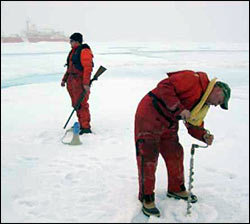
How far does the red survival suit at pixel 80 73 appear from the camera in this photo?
4.43m

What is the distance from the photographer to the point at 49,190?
2.90 m

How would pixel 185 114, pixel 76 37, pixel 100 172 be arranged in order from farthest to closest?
pixel 76 37
pixel 100 172
pixel 185 114

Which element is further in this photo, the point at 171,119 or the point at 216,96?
the point at 171,119

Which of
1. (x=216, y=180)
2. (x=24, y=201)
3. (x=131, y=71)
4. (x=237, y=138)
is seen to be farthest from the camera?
(x=131, y=71)

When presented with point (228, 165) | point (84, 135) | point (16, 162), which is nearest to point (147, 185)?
point (228, 165)

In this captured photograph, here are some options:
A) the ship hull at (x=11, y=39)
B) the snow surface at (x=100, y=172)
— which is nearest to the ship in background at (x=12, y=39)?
the ship hull at (x=11, y=39)

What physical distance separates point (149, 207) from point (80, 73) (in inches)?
102

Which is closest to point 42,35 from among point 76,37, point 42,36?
point 42,36

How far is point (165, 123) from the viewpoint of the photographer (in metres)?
2.46

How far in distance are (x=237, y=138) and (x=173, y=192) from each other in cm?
212

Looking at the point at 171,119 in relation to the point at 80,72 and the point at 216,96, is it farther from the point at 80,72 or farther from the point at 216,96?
the point at 80,72

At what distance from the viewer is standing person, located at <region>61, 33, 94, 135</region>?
4434mm

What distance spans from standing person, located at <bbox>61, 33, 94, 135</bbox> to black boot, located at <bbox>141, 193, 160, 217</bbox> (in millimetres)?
2283

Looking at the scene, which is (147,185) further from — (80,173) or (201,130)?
(80,173)
